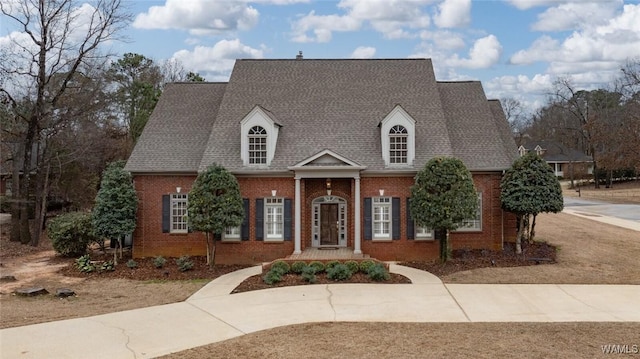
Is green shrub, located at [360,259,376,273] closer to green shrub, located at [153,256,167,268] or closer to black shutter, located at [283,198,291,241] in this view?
black shutter, located at [283,198,291,241]

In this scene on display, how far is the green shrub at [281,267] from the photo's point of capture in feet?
58.6

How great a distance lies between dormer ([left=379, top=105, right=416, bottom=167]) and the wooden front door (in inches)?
115

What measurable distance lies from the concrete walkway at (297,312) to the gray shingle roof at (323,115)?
21.8 ft

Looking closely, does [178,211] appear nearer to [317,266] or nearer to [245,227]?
[245,227]

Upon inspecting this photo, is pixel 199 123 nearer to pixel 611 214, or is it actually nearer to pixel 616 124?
pixel 611 214

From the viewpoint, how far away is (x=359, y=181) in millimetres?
21109

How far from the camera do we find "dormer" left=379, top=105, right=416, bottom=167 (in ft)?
70.4

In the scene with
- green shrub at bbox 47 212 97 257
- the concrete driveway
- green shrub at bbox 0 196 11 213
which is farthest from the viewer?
green shrub at bbox 0 196 11 213

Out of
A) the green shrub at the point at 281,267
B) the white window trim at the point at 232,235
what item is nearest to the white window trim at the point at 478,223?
the green shrub at the point at 281,267

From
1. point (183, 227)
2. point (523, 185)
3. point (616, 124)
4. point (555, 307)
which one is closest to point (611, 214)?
point (523, 185)

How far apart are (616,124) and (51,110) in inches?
2823

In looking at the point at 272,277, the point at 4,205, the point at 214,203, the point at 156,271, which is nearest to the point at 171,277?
the point at 156,271

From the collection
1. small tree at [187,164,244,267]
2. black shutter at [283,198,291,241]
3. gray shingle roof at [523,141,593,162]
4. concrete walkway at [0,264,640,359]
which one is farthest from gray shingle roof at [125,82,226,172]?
gray shingle roof at [523,141,593,162]

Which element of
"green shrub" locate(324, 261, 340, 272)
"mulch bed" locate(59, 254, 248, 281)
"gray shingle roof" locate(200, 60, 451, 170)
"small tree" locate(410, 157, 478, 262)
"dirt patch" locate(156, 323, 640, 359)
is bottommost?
"dirt patch" locate(156, 323, 640, 359)
